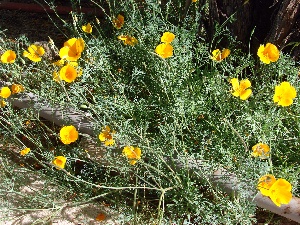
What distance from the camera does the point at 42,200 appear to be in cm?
225

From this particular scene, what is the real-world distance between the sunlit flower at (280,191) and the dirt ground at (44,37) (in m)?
0.45

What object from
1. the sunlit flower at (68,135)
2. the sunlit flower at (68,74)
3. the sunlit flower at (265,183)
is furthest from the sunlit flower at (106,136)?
the sunlit flower at (265,183)

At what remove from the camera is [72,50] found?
7.57 ft

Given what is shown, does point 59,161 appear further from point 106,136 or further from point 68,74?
point 68,74

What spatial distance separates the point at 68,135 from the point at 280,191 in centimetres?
106

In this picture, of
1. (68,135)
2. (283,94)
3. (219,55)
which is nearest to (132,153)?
(68,135)

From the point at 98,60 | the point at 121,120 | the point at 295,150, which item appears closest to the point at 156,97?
the point at 121,120

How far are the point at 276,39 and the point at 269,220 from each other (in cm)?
109

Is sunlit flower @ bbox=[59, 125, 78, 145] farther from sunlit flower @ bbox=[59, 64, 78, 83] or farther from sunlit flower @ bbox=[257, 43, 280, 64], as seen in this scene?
sunlit flower @ bbox=[257, 43, 280, 64]

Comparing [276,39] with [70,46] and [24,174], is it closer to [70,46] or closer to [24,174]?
[70,46]

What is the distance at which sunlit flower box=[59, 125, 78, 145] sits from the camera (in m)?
2.17

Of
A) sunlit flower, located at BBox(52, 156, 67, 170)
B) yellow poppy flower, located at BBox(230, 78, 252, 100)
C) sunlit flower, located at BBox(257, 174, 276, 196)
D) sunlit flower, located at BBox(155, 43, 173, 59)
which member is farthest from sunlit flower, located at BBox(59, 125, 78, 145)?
sunlit flower, located at BBox(257, 174, 276, 196)

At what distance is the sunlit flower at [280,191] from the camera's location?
1.72 metres

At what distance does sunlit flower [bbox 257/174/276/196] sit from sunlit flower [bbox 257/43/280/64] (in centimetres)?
69
